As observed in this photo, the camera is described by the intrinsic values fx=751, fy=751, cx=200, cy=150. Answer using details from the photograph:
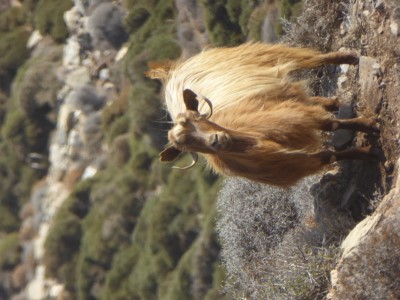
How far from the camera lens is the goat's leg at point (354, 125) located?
23.1 feet

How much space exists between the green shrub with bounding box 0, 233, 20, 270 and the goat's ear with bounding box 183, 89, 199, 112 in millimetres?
24638

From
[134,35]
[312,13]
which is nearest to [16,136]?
[134,35]

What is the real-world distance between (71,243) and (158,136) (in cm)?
625

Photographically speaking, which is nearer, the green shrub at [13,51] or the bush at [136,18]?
the bush at [136,18]

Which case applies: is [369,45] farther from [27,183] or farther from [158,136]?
[27,183]

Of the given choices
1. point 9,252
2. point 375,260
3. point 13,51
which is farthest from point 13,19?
point 375,260

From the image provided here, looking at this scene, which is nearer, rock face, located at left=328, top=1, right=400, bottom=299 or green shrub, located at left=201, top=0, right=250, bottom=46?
rock face, located at left=328, top=1, right=400, bottom=299

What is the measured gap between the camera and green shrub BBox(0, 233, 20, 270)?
98.2 ft

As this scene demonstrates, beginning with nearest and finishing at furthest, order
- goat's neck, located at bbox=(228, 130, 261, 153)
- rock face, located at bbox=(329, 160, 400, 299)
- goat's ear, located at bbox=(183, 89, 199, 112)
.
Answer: rock face, located at bbox=(329, 160, 400, 299) < goat's neck, located at bbox=(228, 130, 261, 153) < goat's ear, located at bbox=(183, 89, 199, 112)

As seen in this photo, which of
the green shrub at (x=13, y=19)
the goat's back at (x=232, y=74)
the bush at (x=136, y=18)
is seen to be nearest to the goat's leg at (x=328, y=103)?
the goat's back at (x=232, y=74)

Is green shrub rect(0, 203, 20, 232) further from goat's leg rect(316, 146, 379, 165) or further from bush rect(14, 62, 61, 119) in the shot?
goat's leg rect(316, 146, 379, 165)

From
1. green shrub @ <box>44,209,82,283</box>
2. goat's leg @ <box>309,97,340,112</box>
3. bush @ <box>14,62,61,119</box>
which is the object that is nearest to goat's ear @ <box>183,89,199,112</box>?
goat's leg @ <box>309,97,340,112</box>

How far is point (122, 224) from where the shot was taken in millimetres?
24297

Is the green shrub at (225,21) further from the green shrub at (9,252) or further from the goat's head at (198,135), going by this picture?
the green shrub at (9,252)
